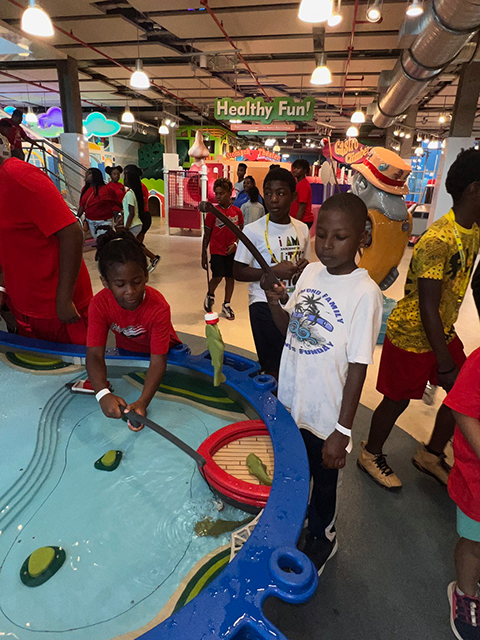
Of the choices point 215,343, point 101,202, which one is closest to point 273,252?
point 215,343

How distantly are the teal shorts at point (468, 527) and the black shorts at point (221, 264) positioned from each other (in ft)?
10.7

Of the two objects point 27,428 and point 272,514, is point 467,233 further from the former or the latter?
point 27,428

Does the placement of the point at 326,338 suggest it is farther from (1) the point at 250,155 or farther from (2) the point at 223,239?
(1) the point at 250,155

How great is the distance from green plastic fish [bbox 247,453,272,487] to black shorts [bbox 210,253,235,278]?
298 centimetres

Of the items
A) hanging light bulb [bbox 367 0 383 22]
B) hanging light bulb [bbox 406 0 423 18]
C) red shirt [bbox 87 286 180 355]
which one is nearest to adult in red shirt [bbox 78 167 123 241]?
hanging light bulb [bbox 367 0 383 22]

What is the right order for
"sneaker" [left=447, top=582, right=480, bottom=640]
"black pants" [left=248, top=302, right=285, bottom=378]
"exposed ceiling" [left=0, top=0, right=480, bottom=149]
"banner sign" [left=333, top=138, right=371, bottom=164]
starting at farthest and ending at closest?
"banner sign" [left=333, top=138, right=371, bottom=164]
"exposed ceiling" [left=0, top=0, right=480, bottom=149]
"black pants" [left=248, top=302, right=285, bottom=378]
"sneaker" [left=447, top=582, right=480, bottom=640]

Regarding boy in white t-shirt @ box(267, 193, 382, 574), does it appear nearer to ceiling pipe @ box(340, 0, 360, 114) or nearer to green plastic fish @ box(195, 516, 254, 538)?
green plastic fish @ box(195, 516, 254, 538)

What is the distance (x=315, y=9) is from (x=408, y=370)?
3108 millimetres

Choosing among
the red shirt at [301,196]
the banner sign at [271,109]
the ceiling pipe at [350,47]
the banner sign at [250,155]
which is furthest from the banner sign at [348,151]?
the banner sign at [250,155]

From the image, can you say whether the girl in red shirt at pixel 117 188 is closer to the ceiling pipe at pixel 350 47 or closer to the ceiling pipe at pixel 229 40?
the ceiling pipe at pixel 229 40

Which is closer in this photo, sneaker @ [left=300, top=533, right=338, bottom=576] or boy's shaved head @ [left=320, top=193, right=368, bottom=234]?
boy's shaved head @ [left=320, top=193, right=368, bottom=234]

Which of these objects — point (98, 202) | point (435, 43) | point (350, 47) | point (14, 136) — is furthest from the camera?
point (350, 47)

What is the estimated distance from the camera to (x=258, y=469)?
1.28 meters

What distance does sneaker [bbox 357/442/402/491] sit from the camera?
1761 mm
